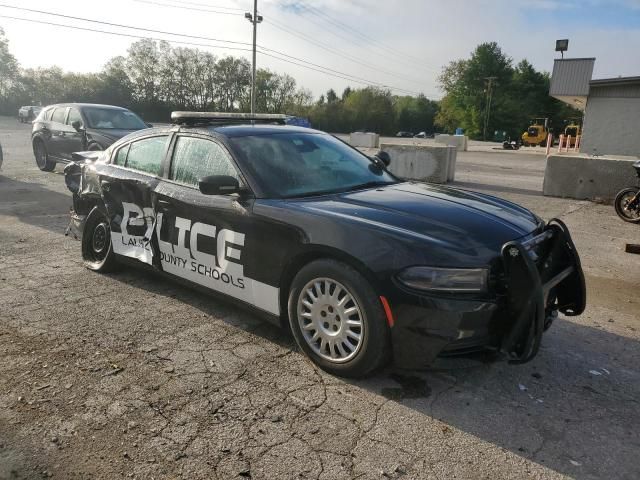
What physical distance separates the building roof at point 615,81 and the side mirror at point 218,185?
24.4 meters

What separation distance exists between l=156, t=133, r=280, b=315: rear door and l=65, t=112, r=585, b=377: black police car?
1 cm

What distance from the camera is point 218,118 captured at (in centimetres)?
447

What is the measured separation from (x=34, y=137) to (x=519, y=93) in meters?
79.1

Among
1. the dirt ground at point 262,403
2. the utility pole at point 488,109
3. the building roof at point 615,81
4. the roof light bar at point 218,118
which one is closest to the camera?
the dirt ground at point 262,403

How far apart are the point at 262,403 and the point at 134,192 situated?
2514 mm

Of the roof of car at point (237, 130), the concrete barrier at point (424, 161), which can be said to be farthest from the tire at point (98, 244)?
the concrete barrier at point (424, 161)

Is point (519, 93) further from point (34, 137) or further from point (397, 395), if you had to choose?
point (397, 395)

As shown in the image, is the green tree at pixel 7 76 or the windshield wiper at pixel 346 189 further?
the green tree at pixel 7 76

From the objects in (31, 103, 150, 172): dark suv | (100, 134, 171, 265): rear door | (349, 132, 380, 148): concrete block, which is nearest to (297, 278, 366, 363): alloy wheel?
(100, 134, 171, 265): rear door

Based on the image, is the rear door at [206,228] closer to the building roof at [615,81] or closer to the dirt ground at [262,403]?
the dirt ground at [262,403]

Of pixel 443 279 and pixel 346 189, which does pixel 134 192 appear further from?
pixel 443 279

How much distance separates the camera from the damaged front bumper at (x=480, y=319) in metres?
2.71

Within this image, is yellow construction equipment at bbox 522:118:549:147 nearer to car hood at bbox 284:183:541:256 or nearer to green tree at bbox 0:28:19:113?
car hood at bbox 284:183:541:256

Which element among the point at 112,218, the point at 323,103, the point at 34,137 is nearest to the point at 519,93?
the point at 323,103
